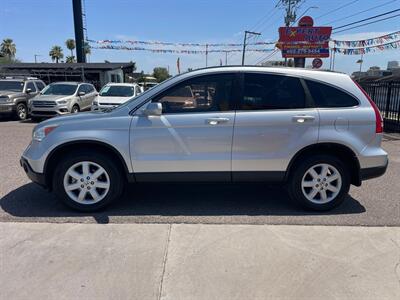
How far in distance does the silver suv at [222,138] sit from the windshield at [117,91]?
35.3 feet

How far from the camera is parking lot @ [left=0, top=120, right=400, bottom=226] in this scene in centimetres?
438

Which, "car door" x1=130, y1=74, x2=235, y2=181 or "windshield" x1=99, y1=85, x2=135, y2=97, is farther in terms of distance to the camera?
A: "windshield" x1=99, y1=85, x2=135, y2=97

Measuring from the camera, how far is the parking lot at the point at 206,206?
4.38 m

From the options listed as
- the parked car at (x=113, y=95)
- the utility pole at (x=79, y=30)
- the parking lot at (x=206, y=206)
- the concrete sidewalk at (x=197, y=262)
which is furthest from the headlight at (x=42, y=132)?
the utility pole at (x=79, y=30)

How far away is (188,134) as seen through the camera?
14.5 feet

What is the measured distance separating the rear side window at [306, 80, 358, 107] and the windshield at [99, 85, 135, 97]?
11.5m

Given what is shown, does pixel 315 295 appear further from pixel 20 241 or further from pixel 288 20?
pixel 288 20

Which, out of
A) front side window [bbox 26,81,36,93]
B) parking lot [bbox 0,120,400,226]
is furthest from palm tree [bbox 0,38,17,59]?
parking lot [bbox 0,120,400,226]

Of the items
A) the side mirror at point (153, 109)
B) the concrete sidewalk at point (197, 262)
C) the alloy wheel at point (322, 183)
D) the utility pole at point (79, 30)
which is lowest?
the concrete sidewalk at point (197, 262)

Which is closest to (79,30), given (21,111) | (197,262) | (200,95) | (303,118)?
(21,111)

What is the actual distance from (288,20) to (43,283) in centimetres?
3402

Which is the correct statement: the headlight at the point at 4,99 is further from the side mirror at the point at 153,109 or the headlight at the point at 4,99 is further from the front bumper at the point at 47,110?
the side mirror at the point at 153,109

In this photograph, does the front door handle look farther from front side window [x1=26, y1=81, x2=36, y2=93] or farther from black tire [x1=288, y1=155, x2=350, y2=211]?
front side window [x1=26, y1=81, x2=36, y2=93]

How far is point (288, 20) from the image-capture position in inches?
1305
